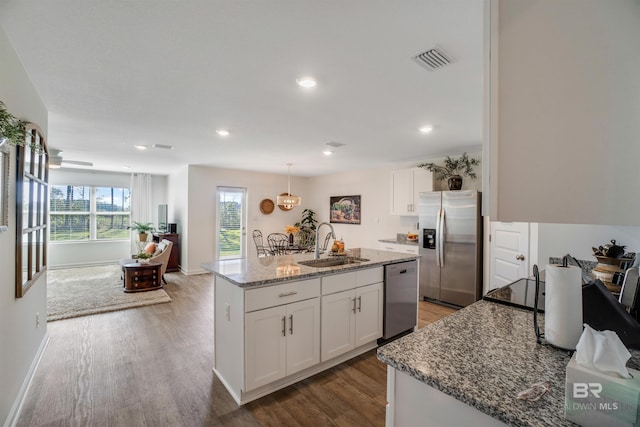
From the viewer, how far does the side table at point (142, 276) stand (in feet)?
16.5

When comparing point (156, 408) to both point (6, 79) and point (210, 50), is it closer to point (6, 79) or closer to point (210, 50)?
point (6, 79)

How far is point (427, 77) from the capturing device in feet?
7.16

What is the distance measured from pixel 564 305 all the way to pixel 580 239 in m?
1.84

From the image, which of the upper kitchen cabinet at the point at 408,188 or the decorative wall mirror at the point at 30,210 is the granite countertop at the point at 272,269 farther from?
the upper kitchen cabinet at the point at 408,188

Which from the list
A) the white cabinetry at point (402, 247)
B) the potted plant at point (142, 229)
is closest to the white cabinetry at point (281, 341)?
the white cabinetry at point (402, 247)

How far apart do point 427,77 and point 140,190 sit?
801cm

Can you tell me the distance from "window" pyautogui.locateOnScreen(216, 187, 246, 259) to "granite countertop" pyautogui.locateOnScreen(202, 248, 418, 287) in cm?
418

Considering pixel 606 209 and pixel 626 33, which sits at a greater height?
pixel 626 33

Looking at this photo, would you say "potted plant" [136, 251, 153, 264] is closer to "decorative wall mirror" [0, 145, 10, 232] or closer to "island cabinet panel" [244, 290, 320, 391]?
"decorative wall mirror" [0, 145, 10, 232]

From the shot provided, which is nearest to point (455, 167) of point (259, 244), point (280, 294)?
point (280, 294)

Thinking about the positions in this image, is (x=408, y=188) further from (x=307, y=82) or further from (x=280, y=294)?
(x=280, y=294)

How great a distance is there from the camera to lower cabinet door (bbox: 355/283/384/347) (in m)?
2.86

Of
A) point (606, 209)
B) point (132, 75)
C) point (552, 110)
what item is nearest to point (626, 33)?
point (552, 110)

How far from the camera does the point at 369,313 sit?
296 cm
